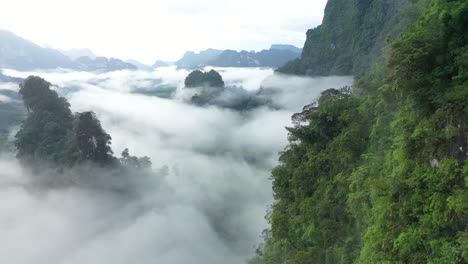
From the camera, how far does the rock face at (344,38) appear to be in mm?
60356

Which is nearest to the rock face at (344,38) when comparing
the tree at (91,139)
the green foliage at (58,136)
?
the tree at (91,139)

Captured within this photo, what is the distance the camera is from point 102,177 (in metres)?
37.5

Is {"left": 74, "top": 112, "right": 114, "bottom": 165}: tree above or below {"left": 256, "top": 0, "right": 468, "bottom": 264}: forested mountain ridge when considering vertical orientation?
below

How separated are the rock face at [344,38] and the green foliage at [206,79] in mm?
14752

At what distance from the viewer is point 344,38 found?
72.8 metres

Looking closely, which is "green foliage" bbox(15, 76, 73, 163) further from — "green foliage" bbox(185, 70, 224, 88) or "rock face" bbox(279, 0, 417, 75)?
"green foliage" bbox(185, 70, 224, 88)

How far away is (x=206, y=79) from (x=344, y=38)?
30873mm

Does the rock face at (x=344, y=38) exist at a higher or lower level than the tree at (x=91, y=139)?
higher

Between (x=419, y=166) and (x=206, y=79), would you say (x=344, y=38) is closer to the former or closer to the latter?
(x=206, y=79)

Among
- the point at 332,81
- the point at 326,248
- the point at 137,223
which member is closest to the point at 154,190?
the point at 137,223

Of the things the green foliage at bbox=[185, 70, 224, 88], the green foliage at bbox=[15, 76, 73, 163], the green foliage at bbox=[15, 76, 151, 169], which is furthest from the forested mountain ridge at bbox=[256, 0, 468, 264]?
the green foliage at bbox=[185, 70, 224, 88]

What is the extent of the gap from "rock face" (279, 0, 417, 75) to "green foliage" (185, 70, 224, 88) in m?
14.8

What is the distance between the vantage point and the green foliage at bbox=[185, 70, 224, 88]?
8731cm

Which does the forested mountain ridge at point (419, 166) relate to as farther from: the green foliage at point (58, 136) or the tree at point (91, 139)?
the green foliage at point (58, 136)
